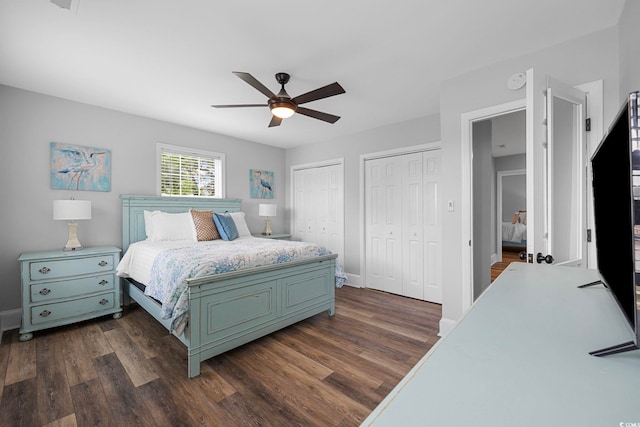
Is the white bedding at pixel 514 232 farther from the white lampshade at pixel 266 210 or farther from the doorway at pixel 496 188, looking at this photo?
the white lampshade at pixel 266 210

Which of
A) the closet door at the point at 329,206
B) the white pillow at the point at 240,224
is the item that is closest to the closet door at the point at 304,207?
the closet door at the point at 329,206

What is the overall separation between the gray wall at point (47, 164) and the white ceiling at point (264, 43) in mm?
245

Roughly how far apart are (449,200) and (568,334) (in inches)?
83.7

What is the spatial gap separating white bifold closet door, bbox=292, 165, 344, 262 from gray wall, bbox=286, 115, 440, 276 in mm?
140

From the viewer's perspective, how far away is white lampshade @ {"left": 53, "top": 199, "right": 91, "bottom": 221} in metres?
2.80

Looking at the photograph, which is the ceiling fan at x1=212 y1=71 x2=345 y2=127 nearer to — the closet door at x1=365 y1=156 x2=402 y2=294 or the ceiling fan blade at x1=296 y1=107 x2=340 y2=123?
the ceiling fan blade at x1=296 y1=107 x2=340 y2=123

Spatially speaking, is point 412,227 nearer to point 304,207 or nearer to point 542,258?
point 304,207

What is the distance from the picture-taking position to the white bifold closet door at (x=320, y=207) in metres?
4.75

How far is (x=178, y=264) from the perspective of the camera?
2258 mm

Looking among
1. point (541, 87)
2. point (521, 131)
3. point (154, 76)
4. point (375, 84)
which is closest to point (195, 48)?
point (154, 76)

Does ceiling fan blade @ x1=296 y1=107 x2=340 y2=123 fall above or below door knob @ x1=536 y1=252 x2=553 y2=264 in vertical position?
above

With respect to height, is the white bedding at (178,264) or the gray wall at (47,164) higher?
the gray wall at (47,164)

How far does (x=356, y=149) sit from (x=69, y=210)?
371cm


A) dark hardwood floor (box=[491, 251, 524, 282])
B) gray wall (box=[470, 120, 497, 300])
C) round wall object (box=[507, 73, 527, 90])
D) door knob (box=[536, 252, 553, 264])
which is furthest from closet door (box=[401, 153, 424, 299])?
door knob (box=[536, 252, 553, 264])
